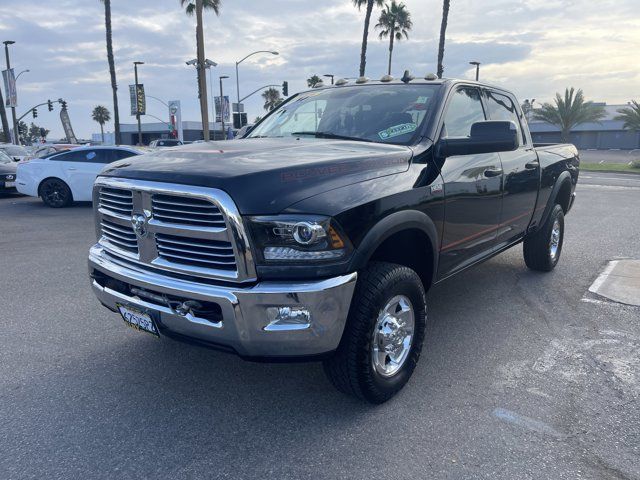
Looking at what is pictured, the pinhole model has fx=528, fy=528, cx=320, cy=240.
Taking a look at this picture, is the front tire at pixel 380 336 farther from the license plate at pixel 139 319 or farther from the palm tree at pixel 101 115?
the palm tree at pixel 101 115

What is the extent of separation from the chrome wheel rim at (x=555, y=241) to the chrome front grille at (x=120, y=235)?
4766 mm

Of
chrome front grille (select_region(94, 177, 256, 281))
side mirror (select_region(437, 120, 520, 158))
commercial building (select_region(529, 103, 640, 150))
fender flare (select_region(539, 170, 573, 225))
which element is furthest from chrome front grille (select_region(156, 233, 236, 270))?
commercial building (select_region(529, 103, 640, 150))

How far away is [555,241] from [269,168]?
472cm

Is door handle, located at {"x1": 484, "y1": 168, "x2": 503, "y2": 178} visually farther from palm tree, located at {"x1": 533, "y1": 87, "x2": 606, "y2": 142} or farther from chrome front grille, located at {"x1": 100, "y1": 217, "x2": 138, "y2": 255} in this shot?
palm tree, located at {"x1": 533, "y1": 87, "x2": 606, "y2": 142}

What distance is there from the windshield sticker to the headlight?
135cm

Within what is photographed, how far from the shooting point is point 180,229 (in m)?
2.80

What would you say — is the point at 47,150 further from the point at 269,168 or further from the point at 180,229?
the point at 269,168

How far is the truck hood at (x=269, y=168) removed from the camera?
2672 millimetres

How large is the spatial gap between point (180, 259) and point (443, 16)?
3043 cm

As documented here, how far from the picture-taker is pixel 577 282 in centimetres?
592

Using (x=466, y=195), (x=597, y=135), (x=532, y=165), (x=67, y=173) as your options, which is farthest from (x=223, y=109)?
(x=597, y=135)

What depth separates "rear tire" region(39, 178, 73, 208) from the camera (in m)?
12.5

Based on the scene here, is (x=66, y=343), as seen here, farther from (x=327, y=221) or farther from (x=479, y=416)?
(x=479, y=416)

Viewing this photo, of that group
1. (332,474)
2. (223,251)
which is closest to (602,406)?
(332,474)
